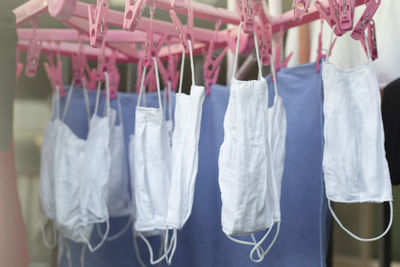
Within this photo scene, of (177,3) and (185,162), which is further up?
(177,3)

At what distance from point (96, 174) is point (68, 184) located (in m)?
0.12

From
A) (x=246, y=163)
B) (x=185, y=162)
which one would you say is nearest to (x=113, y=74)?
(x=185, y=162)

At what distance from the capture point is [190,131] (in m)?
0.80

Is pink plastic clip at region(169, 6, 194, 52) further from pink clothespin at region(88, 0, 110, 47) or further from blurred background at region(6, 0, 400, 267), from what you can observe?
blurred background at region(6, 0, 400, 267)

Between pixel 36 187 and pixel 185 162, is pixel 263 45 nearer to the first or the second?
pixel 185 162

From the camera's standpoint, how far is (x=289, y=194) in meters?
1.02

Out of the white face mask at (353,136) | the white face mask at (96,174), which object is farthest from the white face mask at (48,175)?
the white face mask at (353,136)

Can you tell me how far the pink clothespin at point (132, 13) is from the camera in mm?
765

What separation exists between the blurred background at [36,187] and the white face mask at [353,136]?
0.57 m

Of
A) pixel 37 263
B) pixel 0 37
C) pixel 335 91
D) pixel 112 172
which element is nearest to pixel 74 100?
pixel 112 172

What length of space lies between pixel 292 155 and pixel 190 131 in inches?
13.1

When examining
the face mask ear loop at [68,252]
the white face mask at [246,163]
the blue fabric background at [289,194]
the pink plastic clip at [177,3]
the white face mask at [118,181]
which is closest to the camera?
the white face mask at [246,163]

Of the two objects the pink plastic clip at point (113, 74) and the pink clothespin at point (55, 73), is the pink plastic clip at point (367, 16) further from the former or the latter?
the pink clothespin at point (55, 73)

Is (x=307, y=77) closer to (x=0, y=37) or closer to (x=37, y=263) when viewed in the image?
(x=0, y=37)
